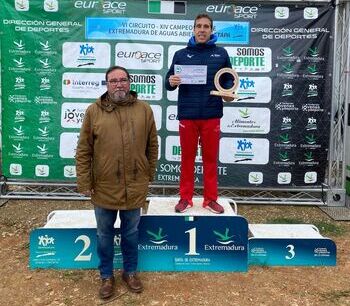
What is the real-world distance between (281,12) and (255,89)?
1.06 metres

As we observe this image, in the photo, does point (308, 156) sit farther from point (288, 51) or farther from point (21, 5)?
point (21, 5)

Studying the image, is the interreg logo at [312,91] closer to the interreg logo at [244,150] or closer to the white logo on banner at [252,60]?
the white logo on banner at [252,60]

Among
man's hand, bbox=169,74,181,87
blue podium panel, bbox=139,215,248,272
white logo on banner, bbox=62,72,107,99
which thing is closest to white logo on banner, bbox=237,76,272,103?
white logo on banner, bbox=62,72,107,99

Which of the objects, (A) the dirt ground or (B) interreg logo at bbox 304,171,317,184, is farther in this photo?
(B) interreg logo at bbox 304,171,317,184

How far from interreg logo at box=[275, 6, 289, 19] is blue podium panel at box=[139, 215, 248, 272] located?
10.7ft

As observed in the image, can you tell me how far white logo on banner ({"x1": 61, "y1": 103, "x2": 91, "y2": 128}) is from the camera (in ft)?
20.8

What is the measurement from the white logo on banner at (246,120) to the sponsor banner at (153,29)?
0.91 metres

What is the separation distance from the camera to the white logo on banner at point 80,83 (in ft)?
20.6

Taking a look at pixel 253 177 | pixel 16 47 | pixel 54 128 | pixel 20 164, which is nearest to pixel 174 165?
pixel 253 177

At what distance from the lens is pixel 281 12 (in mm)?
6215

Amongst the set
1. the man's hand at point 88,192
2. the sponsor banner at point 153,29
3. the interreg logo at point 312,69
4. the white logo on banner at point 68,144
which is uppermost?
the sponsor banner at point 153,29

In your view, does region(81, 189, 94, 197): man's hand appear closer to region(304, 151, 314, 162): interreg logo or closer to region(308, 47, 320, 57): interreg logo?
region(304, 151, 314, 162): interreg logo

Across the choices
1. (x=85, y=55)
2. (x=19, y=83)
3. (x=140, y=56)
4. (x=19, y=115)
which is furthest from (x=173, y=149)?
(x=19, y=83)

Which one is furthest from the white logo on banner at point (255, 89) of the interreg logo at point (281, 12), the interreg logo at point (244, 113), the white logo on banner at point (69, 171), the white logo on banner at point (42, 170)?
the white logo on banner at point (42, 170)
